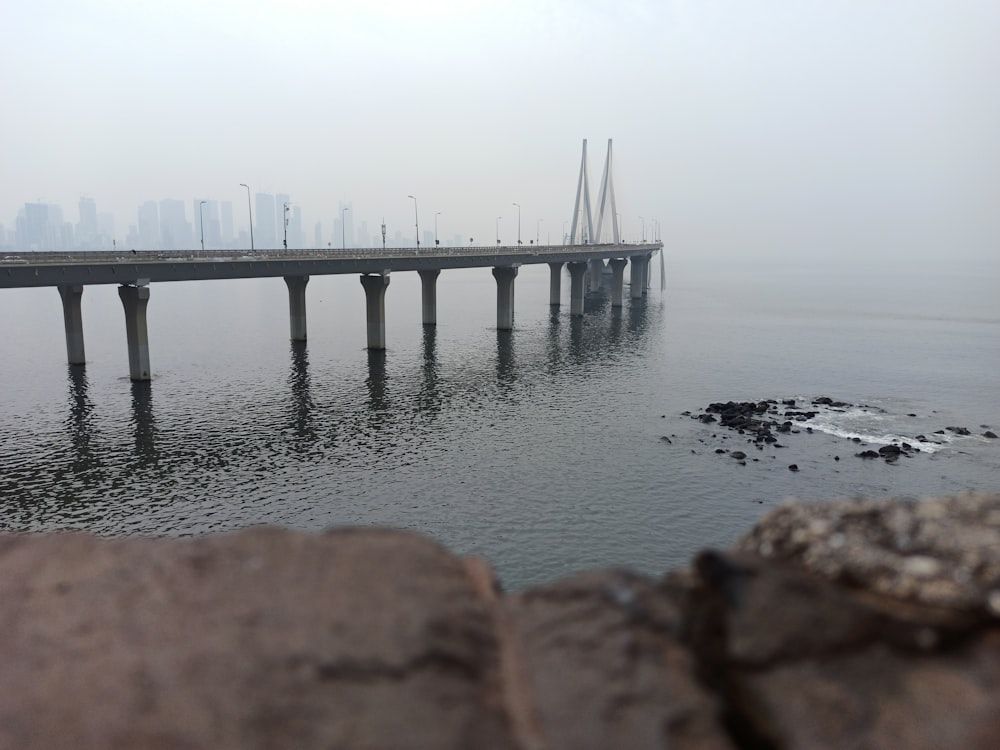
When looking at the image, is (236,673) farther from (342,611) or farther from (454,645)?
(454,645)

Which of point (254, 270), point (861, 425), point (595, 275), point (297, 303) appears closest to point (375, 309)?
point (297, 303)

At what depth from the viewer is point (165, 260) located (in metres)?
57.0

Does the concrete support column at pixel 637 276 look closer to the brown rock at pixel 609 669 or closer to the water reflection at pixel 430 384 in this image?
the water reflection at pixel 430 384

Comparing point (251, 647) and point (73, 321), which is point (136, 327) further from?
point (251, 647)

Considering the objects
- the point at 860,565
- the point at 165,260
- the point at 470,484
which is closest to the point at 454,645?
the point at 860,565

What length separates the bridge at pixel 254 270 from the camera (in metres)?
50.7

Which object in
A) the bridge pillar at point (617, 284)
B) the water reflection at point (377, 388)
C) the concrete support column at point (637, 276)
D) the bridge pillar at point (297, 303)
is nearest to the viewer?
the water reflection at point (377, 388)

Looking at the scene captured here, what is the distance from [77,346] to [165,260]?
15.3m

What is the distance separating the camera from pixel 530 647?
22.3 ft

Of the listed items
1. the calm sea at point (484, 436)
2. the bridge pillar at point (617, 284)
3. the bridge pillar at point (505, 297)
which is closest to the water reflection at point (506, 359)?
the calm sea at point (484, 436)

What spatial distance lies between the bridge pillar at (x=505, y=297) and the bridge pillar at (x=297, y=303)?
92.1 feet

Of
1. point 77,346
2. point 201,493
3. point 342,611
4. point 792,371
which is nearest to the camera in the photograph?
point 342,611

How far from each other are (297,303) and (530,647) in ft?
243

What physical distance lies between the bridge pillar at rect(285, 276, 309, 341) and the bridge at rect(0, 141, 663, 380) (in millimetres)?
110
